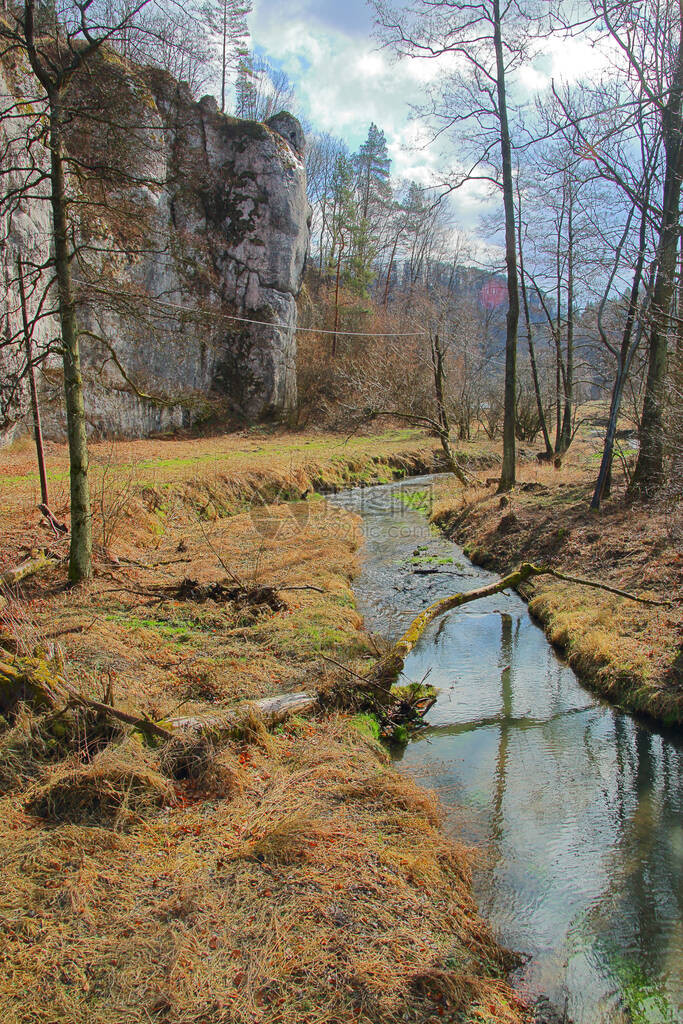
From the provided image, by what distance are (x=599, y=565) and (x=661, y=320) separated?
4.27m

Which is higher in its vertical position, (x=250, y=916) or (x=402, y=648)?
(x=402, y=648)

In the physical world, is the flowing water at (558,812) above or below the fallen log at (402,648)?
below

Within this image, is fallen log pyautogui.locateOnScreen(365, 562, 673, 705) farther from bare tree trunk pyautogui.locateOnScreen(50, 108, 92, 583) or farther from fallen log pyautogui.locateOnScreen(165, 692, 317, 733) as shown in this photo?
bare tree trunk pyautogui.locateOnScreen(50, 108, 92, 583)

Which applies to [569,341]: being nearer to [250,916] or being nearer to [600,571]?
[600,571]

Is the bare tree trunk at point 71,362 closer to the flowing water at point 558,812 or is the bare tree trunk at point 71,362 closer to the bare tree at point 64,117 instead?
the bare tree at point 64,117

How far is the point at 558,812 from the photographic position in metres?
5.43

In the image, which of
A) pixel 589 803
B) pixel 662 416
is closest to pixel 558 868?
pixel 589 803

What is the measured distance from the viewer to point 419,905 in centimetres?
399

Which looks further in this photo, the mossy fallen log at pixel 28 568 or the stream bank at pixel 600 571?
the mossy fallen log at pixel 28 568

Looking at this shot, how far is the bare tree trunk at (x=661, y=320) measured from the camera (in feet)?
34.2

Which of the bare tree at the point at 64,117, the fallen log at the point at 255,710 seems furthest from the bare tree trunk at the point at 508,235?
the fallen log at the point at 255,710

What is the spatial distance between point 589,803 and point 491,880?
1.53 m

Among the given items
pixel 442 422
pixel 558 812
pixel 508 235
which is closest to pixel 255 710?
pixel 558 812

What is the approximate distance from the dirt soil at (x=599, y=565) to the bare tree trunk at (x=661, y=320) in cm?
→ 75
